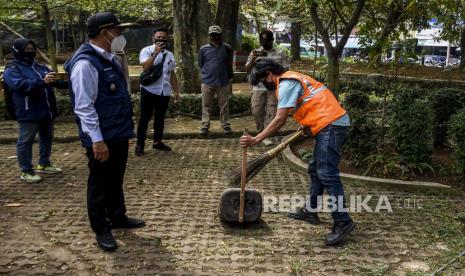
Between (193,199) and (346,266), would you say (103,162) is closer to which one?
(193,199)

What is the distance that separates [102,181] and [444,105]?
5.23 meters

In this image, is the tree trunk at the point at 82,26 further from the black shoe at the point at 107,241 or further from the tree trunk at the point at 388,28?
the black shoe at the point at 107,241

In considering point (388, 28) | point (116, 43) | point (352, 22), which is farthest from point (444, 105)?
point (116, 43)

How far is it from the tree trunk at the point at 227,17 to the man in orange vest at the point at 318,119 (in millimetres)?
6856

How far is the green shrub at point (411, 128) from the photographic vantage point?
5914 millimetres

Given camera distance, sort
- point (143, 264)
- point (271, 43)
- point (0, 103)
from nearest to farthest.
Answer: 1. point (143, 264)
2. point (271, 43)
3. point (0, 103)

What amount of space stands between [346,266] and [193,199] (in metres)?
2.08

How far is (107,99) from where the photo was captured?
3.80m

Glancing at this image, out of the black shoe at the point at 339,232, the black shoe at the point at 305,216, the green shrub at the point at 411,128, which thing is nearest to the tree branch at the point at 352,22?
the green shrub at the point at 411,128

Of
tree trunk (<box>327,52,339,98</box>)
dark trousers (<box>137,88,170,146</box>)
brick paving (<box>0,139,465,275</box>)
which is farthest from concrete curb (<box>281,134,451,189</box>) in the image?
dark trousers (<box>137,88,170,146</box>)

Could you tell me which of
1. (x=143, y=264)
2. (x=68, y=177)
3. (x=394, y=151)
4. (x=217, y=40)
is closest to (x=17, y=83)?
(x=68, y=177)

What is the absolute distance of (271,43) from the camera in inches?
303

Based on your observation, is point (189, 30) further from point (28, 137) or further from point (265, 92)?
point (28, 137)

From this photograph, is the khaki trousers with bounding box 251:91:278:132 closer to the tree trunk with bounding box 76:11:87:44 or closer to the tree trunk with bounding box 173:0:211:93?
the tree trunk with bounding box 173:0:211:93
